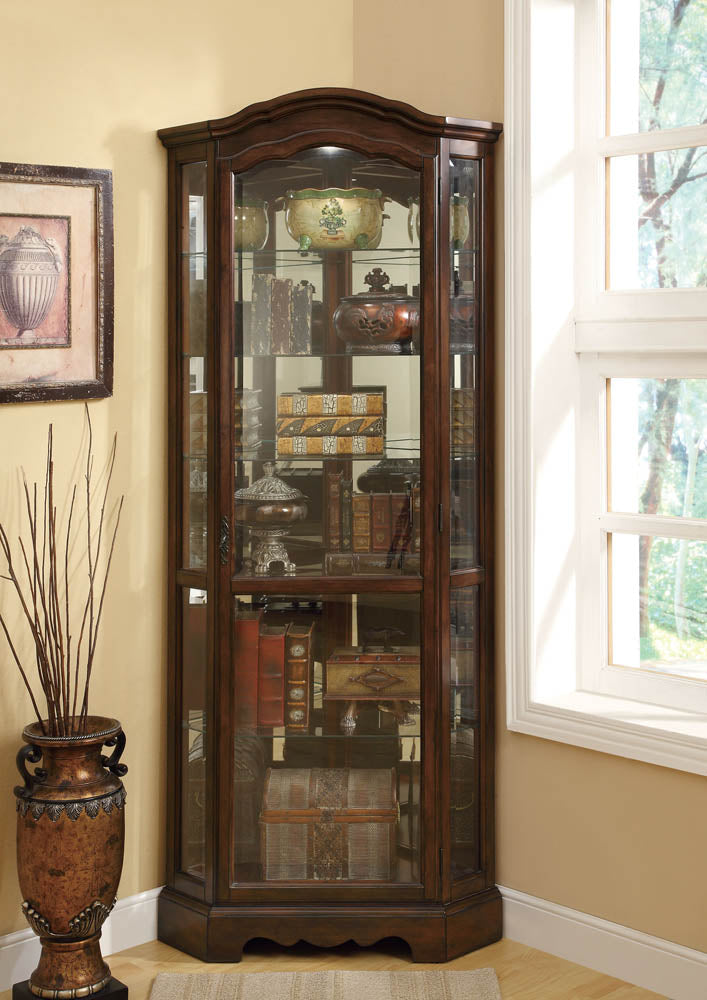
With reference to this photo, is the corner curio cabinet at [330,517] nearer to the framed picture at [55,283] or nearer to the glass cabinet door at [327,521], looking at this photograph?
the glass cabinet door at [327,521]

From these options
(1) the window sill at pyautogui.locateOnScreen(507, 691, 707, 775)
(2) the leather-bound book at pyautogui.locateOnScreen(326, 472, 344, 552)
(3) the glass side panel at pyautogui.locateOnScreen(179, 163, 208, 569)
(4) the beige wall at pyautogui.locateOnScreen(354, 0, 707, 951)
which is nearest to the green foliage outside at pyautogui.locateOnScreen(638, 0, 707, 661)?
(1) the window sill at pyautogui.locateOnScreen(507, 691, 707, 775)

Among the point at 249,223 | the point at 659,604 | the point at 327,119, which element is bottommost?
the point at 659,604

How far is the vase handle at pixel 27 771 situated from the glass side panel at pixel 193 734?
0.52 meters

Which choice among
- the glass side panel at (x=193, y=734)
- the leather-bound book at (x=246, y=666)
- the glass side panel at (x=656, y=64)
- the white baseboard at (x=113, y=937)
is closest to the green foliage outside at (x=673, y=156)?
the glass side panel at (x=656, y=64)

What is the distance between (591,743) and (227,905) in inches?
42.3

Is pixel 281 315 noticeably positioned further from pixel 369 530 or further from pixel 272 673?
pixel 272 673

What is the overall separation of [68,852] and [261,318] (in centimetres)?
145

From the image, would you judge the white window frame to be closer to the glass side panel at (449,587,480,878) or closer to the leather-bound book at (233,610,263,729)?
the glass side panel at (449,587,480,878)

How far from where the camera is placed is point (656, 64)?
3.08 m

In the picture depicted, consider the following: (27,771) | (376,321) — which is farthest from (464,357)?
(27,771)

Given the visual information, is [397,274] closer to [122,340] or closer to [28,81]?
[122,340]

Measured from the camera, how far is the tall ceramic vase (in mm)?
2740

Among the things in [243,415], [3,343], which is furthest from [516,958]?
[3,343]

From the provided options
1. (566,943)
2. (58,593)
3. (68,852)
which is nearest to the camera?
(68,852)
